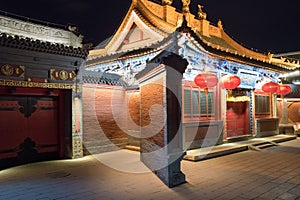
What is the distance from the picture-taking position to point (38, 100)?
341 inches

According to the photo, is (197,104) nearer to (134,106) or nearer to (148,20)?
(134,106)

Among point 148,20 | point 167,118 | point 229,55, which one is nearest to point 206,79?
point 229,55

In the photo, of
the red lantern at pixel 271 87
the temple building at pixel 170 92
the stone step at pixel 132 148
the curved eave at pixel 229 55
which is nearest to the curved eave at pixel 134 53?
the temple building at pixel 170 92

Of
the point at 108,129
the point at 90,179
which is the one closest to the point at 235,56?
the point at 108,129

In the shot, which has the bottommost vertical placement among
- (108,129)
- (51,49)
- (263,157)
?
(263,157)

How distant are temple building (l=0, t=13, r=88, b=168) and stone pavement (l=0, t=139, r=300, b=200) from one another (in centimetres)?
61

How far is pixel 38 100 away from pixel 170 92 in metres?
5.06

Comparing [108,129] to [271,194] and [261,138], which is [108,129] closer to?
[271,194]

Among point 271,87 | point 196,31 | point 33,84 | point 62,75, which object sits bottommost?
point 33,84

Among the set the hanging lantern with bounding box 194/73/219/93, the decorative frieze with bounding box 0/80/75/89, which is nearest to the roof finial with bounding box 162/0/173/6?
the hanging lantern with bounding box 194/73/219/93

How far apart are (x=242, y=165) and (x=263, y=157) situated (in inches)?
69.4

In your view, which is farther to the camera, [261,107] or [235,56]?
[261,107]

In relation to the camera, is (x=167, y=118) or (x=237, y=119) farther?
(x=237, y=119)

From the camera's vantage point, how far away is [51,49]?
327 inches
